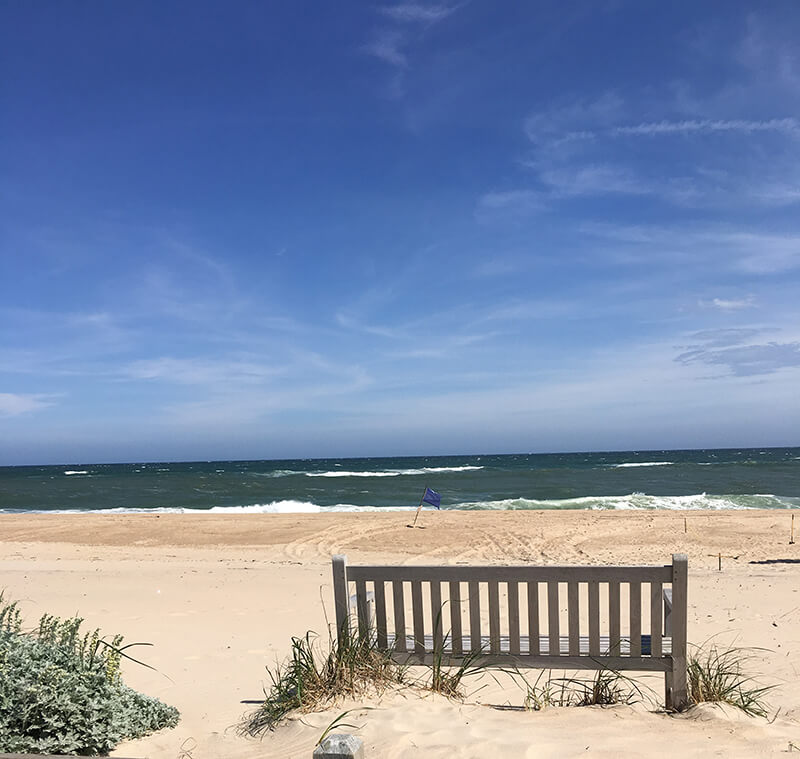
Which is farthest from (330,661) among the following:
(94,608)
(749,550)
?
(749,550)

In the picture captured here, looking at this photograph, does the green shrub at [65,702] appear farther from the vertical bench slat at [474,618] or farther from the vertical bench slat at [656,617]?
the vertical bench slat at [656,617]

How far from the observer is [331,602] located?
9148 mm

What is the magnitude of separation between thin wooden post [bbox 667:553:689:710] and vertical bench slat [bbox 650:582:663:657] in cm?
9

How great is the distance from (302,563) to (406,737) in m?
9.72

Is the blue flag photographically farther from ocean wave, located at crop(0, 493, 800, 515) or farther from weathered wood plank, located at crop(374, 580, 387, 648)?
weathered wood plank, located at crop(374, 580, 387, 648)

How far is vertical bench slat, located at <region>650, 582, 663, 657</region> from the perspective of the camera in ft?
15.1

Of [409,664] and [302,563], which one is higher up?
[409,664]

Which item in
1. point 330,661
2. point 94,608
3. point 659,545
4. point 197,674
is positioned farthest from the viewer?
point 659,545

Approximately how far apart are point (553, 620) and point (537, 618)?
108mm

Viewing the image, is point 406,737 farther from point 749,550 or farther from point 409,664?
point 749,550

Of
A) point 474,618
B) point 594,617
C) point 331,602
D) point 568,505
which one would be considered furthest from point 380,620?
point 568,505

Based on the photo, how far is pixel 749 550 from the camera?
14406 mm

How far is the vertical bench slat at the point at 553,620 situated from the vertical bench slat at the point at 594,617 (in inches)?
8.8

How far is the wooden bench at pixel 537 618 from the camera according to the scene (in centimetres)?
461
